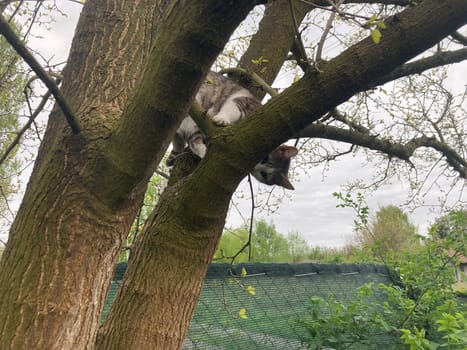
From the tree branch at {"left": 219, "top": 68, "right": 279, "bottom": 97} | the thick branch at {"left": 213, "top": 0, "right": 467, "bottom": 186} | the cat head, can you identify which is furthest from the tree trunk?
the cat head

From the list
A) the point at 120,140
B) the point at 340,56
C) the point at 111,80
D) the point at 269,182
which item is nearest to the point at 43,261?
the point at 120,140

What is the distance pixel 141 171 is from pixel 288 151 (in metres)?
1.73

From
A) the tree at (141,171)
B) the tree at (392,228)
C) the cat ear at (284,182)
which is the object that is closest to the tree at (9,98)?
the tree at (141,171)

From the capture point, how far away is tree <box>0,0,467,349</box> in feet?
3.53

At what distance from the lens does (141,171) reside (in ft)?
3.95

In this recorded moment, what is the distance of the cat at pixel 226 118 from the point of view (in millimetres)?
2414

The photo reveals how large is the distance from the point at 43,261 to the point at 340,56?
973 mm

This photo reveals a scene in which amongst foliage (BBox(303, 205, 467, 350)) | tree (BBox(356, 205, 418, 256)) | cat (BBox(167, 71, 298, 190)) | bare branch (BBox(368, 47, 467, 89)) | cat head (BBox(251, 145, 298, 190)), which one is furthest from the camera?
tree (BBox(356, 205, 418, 256))

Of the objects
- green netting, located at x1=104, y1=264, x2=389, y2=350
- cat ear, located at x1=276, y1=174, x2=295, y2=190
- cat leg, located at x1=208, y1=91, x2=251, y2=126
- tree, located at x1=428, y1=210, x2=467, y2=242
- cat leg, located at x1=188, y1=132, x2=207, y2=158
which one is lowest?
green netting, located at x1=104, y1=264, x2=389, y2=350

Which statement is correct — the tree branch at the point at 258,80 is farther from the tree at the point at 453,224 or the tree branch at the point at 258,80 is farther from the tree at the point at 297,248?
the tree at the point at 297,248

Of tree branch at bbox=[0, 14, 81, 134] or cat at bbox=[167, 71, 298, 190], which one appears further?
cat at bbox=[167, 71, 298, 190]

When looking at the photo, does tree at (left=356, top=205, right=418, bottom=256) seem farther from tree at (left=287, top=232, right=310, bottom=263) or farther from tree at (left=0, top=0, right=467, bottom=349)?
tree at (left=0, top=0, right=467, bottom=349)

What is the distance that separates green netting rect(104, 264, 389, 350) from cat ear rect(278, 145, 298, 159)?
0.73 meters

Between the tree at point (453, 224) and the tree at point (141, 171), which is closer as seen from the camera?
the tree at point (141, 171)
